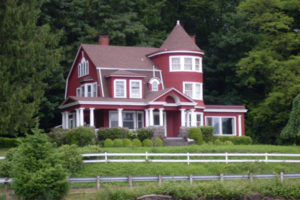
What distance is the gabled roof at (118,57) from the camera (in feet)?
150

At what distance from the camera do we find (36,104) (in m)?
36.8

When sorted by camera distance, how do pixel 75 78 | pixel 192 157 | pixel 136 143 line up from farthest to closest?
pixel 75 78, pixel 136 143, pixel 192 157

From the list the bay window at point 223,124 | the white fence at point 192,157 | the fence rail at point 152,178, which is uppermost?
the bay window at point 223,124

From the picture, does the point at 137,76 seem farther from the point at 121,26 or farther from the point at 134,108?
the point at 121,26

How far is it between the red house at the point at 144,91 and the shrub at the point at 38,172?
16909mm

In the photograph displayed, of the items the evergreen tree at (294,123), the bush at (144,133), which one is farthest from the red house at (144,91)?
the evergreen tree at (294,123)

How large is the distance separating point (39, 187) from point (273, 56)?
1261 inches

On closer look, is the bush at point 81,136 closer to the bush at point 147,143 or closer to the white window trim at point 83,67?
→ the bush at point 147,143

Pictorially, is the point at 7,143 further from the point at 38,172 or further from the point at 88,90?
the point at 38,172

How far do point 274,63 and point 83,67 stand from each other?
16.0 metres

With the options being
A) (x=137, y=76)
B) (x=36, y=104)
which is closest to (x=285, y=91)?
(x=137, y=76)

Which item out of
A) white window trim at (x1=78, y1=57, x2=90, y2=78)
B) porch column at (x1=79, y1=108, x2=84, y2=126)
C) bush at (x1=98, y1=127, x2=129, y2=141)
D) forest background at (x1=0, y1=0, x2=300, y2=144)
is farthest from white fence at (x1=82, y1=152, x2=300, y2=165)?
white window trim at (x1=78, y1=57, x2=90, y2=78)

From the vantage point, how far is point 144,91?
1777 inches

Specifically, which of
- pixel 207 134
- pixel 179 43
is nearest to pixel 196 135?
pixel 207 134
